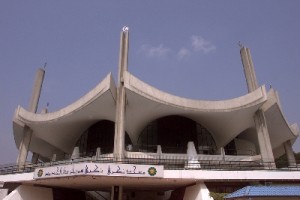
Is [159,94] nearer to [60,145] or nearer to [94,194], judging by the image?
[94,194]

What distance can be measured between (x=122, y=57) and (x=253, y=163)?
14148 mm

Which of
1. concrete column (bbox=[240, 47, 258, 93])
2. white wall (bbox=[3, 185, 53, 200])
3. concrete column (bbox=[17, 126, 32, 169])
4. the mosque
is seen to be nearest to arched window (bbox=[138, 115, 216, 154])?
the mosque

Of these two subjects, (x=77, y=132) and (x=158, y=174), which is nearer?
(x=158, y=174)

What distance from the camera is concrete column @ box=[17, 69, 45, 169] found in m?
27.5

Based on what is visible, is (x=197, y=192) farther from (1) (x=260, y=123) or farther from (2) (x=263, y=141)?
(1) (x=260, y=123)

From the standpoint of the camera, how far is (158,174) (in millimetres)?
16766

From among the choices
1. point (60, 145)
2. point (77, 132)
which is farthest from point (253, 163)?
point (60, 145)

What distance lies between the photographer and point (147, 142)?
93.5 ft

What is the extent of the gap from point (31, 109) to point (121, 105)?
14.0 metres

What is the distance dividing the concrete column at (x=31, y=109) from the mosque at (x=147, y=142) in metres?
0.10

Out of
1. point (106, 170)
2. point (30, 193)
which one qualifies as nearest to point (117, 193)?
point (106, 170)

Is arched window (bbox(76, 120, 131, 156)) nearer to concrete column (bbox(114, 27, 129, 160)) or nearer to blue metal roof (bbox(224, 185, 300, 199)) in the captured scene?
concrete column (bbox(114, 27, 129, 160))

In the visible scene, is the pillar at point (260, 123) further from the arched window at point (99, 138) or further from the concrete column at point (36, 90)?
the concrete column at point (36, 90)

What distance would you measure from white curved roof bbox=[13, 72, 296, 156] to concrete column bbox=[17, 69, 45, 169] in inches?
40.7
